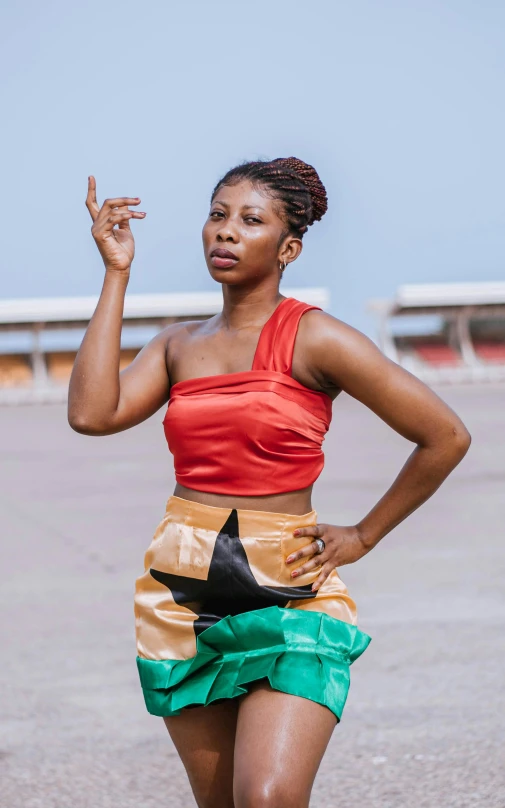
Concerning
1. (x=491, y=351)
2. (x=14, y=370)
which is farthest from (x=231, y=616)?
(x=491, y=351)

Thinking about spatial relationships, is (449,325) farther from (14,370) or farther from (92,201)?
(92,201)

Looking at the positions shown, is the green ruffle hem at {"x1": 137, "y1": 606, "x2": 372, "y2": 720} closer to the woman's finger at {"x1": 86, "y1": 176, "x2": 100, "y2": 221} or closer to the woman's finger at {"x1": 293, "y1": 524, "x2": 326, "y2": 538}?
the woman's finger at {"x1": 293, "y1": 524, "x2": 326, "y2": 538}

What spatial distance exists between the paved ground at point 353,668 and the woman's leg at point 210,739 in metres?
1.65

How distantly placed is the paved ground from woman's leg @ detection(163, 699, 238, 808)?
1.65 m

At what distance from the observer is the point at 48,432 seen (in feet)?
82.9

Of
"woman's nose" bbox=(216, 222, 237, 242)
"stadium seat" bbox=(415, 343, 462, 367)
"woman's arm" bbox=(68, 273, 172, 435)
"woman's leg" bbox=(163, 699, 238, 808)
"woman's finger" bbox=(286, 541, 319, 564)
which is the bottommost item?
"stadium seat" bbox=(415, 343, 462, 367)

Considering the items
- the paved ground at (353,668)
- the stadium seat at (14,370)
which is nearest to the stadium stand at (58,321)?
the stadium seat at (14,370)

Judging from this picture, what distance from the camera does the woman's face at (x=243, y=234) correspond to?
9.11 ft

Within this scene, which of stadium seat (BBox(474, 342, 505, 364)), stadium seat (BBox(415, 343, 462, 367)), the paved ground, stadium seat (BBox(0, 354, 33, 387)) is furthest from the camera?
stadium seat (BBox(474, 342, 505, 364))

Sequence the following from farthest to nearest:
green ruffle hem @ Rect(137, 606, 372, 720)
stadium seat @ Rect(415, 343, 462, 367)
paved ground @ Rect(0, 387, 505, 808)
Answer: stadium seat @ Rect(415, 343, 462, 367), paved ground @ Rect(0, 387, 505, 808), green ruffle hem @ Rect(137, 606, 372, 720)

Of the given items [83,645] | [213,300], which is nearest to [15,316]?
[213,300]

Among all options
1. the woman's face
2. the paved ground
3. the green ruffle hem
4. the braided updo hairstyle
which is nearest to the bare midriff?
the green ruffle hem

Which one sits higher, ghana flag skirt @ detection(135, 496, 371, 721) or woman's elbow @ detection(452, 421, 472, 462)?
woman's elbow @ detection(452, 421, 472, 462)

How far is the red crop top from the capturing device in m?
2.64
